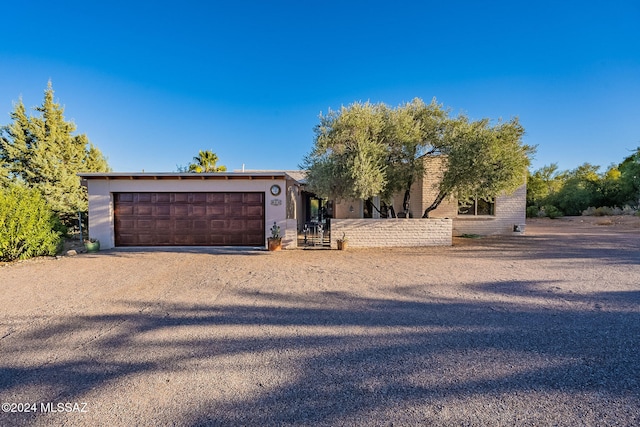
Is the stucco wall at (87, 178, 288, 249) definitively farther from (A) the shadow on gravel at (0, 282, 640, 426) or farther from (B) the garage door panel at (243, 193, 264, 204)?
(A) the shadow on gravel at (0, 282, 640, 426)

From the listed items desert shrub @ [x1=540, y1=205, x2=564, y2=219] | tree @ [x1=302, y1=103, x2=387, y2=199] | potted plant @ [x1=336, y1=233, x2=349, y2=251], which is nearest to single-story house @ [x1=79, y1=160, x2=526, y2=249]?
potted plant @ [x1=336, y1=233, x2=349, y2=251]

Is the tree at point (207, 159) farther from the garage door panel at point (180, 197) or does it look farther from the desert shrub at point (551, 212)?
the desert shrub at point (551, 212)

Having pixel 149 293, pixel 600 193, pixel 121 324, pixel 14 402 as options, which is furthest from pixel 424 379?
pixel 600 193

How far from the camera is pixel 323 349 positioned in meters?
3.04

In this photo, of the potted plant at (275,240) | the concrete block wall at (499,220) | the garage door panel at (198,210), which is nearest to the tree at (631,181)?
the concrete block wall at (499,220)

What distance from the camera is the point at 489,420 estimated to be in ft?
6.60

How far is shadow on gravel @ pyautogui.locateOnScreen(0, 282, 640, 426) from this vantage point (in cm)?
218

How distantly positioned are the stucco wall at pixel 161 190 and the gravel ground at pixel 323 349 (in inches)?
170

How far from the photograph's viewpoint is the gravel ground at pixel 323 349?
214cm

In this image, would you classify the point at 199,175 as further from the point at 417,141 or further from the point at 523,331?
the point at 523,331

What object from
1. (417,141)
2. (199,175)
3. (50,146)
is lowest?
(199,175)

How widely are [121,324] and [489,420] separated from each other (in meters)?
4.06

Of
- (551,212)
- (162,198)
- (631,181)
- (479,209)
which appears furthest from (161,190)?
(551,212)

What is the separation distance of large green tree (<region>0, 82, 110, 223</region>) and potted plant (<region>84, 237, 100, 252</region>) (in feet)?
17.5
